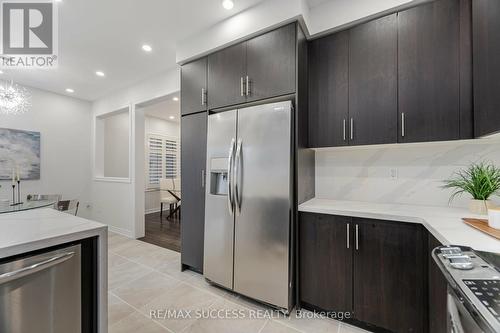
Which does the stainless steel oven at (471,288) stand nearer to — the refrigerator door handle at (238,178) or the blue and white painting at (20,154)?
Answer: the refrigerator door handle at (238,178)

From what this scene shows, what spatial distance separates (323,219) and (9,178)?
508cm

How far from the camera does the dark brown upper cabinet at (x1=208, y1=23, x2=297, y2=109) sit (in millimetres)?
1850

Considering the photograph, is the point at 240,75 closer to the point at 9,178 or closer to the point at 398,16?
the point at 398,16

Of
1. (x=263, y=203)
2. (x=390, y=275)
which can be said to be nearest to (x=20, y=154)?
(x=263, y=203)

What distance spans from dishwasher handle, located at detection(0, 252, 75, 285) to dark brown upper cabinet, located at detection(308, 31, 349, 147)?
1.98 metres

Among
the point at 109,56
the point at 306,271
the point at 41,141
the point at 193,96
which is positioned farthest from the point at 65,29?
the point at 306,271

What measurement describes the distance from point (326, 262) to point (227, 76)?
2.05 meters

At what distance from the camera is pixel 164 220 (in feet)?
16.7

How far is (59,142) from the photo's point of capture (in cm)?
414

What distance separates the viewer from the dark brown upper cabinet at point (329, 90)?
1919mm

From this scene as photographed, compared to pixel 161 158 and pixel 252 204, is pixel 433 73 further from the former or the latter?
pixel 161 158

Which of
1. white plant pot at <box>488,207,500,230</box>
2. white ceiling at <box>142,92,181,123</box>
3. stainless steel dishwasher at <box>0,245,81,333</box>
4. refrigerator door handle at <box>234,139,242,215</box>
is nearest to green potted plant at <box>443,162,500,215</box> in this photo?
white plant pot at <box>488,207,500,230</box>

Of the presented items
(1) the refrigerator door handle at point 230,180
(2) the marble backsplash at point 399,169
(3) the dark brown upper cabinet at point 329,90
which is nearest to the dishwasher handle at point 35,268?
(1) the refrigerator door handle at point 230,180

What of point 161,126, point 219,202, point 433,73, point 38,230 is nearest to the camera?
point 38,230
